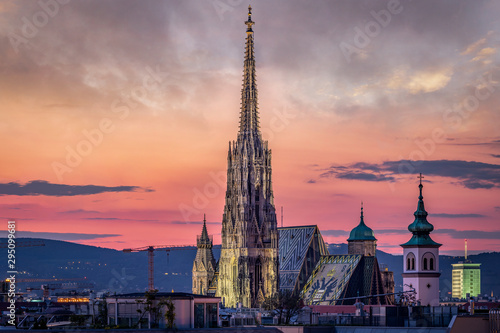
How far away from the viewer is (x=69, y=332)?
95.0 meters

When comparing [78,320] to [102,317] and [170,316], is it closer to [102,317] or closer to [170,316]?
[102,317]

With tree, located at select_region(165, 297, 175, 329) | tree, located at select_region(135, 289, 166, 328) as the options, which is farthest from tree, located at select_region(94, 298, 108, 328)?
tree, located at select_region(165, 297, 175, 329)

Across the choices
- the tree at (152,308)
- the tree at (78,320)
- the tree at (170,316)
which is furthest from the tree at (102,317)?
the tree at (170,316)

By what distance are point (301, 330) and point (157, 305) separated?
867 inches

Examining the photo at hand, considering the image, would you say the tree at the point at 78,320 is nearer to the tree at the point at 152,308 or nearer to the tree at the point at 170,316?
the tree at the point at 152,308

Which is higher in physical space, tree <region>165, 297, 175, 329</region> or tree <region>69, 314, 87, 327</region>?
tree <region>165, 297, 175, 329</region>

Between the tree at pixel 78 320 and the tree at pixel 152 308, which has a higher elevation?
the tree at pixel 152 308

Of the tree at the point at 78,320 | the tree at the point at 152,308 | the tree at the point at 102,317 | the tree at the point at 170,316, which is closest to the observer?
the tree at the point at 170,316

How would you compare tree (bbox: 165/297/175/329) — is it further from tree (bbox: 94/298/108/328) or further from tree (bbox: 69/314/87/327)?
tree (bbox: 69/314/87/327)

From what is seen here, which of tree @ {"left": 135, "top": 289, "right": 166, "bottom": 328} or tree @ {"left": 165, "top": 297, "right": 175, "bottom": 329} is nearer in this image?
tree @ {"left": 165, "top": 297, "right": 175, "bottom": 329}

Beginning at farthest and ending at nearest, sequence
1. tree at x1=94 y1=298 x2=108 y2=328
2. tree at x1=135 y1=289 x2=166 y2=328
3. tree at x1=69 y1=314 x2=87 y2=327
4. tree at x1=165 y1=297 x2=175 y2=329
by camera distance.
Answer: tree at x1=69 y1=314 x2=87 y2=327 → tree at x1=94 y1=298 x2=108 y2=328 → tree at x1=135 y1=289 x2=166 y2=328 → tree at x1=165 y1=297 x2=175 y2=329

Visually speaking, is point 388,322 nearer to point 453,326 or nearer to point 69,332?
point 453,326

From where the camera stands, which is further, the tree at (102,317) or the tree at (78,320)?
the tree at (78,320)

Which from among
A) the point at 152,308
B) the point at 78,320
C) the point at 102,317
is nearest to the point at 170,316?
the point at 152,308
